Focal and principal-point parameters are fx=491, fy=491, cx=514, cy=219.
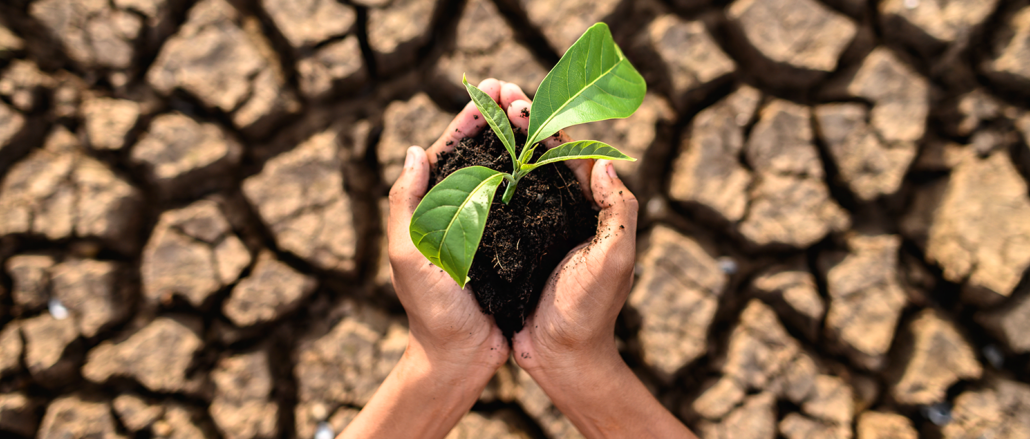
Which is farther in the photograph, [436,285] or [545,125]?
[436,285]

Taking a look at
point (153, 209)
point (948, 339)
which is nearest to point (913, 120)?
point (948, 339)

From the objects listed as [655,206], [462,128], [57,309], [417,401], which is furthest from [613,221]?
[57,309]

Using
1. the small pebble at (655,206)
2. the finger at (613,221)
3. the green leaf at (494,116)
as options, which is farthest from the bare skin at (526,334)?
the small pebble at (655,206)

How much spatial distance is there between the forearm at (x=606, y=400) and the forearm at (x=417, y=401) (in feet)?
0.80

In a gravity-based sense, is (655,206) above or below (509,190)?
below

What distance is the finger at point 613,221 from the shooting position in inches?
49.8

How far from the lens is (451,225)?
0.96 m

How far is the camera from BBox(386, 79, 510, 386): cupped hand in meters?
1.33

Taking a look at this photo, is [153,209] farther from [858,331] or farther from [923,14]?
[923,14]

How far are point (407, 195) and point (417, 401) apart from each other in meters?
0.65

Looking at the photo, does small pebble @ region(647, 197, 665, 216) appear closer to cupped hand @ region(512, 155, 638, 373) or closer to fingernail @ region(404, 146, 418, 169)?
cupped hand @ region(512, 155, 638, 373)

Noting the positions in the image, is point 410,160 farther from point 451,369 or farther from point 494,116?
point 451,369

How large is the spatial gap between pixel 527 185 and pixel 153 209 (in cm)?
149

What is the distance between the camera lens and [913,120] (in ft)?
5.98
